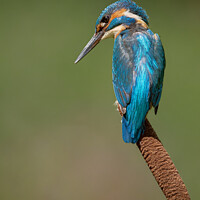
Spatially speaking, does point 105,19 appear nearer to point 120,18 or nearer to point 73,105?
point 120,18

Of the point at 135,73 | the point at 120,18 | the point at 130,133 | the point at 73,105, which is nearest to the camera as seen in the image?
the point at 130,133

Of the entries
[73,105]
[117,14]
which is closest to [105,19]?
[117,14]

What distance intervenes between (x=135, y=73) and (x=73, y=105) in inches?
97.1

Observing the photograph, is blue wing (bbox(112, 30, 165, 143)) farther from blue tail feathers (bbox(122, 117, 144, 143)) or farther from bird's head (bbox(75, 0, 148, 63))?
bird's head (bbox(75, 0, 148, 63))

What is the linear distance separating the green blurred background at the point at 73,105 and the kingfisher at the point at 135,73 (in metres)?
1.58

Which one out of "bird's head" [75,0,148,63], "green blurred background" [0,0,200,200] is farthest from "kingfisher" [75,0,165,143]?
"green blurred background" [0,0,200,200]

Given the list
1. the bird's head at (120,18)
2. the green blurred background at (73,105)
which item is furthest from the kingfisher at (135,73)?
the green blurred background at (73,105)

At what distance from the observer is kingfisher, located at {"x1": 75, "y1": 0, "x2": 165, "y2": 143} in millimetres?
2424

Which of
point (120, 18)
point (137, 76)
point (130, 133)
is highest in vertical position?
point (120, 18)

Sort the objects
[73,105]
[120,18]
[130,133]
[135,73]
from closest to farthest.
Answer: [130,133] → [135,73] → [120,18] → [73,105]

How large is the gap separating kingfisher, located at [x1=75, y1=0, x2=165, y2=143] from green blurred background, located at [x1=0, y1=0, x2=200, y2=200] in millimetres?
1579

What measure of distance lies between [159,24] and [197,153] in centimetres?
208

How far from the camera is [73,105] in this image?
491cm

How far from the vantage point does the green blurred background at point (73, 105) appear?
4.24m
